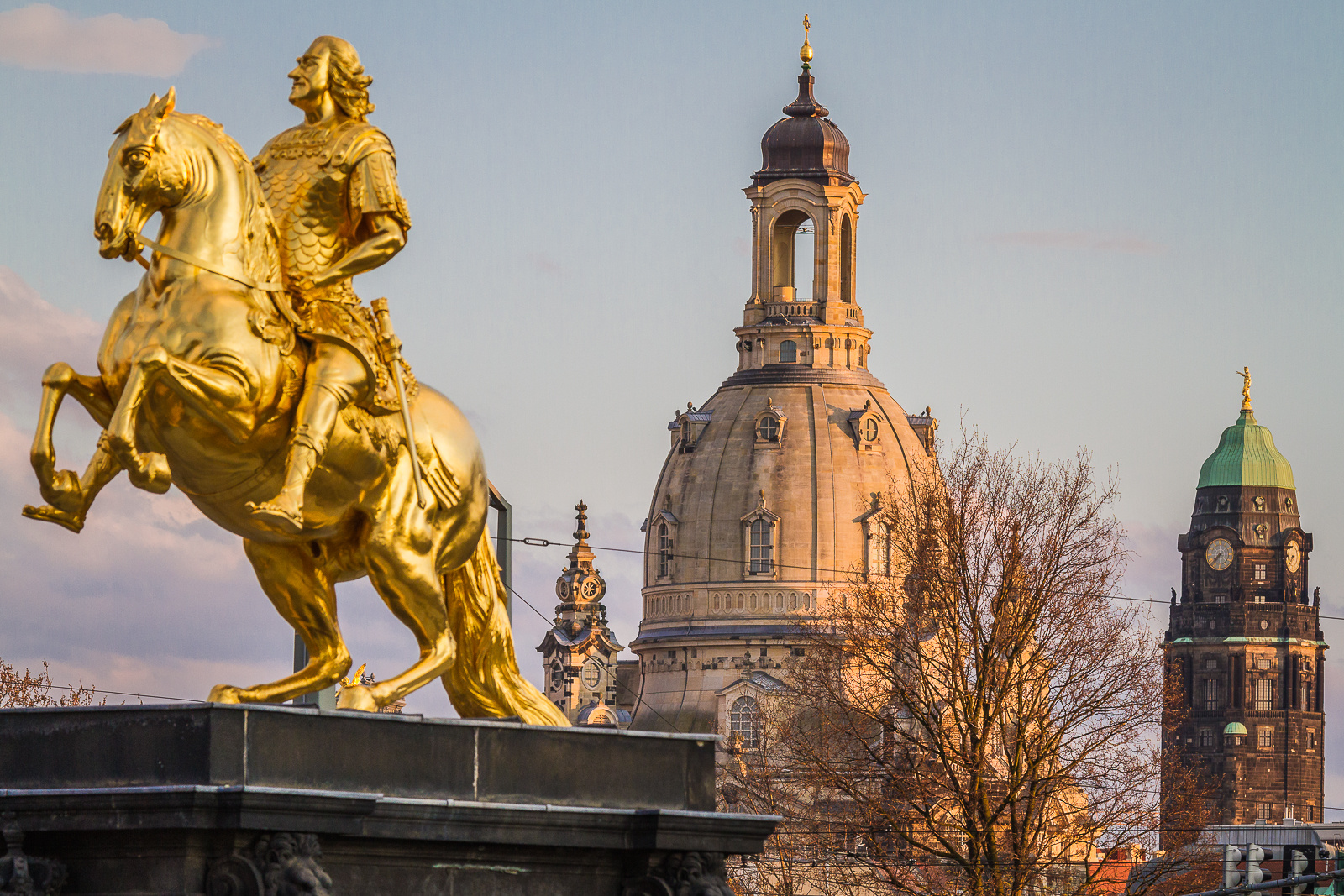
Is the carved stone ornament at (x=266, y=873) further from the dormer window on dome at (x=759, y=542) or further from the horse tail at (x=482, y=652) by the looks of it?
the dormer window on dome at (x=759, y=542)

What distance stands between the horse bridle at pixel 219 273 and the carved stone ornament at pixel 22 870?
10.6 feet

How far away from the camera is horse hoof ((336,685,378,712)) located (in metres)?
17.8

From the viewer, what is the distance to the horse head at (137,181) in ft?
55.9

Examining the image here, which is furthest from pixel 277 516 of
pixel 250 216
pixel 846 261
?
pixel 846 261

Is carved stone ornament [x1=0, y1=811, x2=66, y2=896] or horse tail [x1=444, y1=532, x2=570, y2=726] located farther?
horse tail [x1=444, y1=532, x2=570, y2=726]

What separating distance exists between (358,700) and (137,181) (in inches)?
129

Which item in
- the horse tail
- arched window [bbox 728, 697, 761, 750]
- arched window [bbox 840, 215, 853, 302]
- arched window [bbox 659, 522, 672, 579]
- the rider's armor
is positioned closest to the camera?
the rider's armor

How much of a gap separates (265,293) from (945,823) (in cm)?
2833

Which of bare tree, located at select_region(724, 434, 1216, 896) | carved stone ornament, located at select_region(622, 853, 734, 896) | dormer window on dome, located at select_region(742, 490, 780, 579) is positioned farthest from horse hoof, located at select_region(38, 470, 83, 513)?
dormer window on dome, located at select_region(742, 490, 780, 579)

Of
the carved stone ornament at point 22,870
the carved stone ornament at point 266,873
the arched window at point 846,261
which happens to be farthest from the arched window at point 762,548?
the carved stone ornament at point 266,873

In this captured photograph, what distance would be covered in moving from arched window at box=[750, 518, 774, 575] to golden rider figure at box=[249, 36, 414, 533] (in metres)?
118

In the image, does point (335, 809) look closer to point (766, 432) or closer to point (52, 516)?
point (52, 516)

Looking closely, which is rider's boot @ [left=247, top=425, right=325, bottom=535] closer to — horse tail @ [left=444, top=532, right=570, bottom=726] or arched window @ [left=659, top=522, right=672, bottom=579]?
horse tail @ [left=444, top=532, right=570, bottom=726]

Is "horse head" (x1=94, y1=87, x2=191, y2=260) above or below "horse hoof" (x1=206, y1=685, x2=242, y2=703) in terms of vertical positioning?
above
